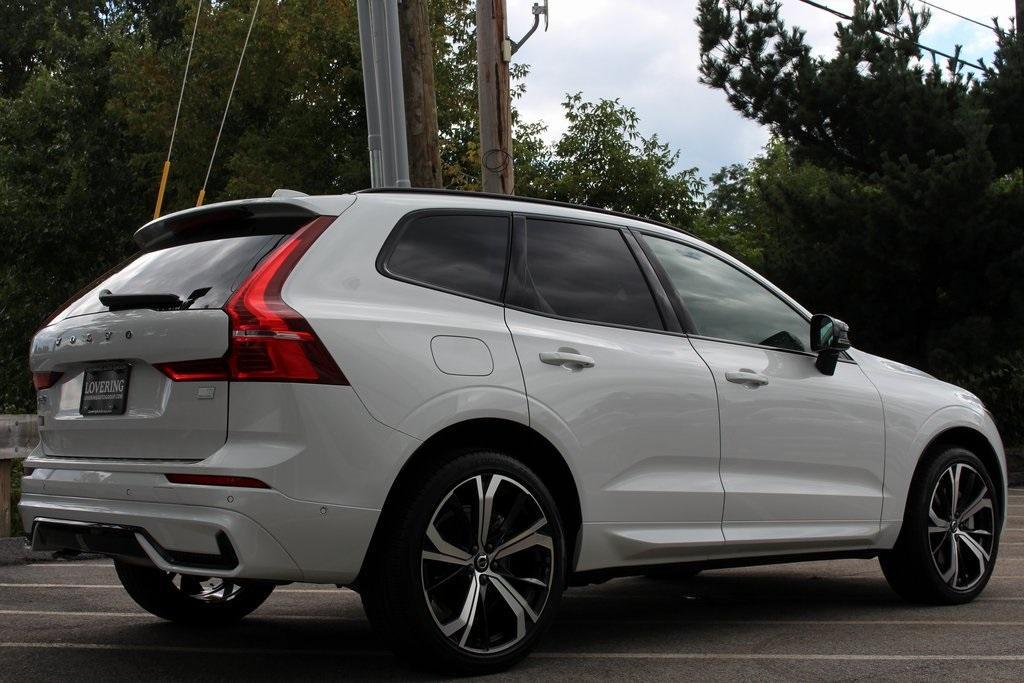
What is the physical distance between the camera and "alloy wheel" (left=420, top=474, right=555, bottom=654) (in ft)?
15.4

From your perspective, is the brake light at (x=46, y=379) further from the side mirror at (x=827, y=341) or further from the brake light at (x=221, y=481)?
the side mirror at (x=827, y=341)

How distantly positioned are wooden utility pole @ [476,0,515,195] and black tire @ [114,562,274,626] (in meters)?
6.95

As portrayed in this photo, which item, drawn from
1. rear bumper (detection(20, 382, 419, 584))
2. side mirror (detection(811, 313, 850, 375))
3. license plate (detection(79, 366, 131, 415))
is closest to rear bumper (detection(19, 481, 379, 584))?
rear bumper (detection(20, 382, 419, 584))

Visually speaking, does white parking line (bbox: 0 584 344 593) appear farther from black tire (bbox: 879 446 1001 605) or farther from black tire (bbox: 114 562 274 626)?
black tire (bbox: 879 446 1001 605)

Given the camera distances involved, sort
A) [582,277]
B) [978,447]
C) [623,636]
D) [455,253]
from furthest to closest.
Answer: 1. [978,447]
2. [623,636]
3. [582,277]
4. [455,253]

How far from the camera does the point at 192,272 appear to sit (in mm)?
4875

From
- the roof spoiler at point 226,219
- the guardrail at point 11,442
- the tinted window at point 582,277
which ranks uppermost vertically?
the roof spoiler at point 226,219

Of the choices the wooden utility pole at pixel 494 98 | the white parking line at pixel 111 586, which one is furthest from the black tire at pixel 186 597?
the wooden utility pole at pixel 494 98

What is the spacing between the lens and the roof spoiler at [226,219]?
4.89m

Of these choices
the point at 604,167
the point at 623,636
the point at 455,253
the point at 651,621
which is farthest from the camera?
the point at 604,167

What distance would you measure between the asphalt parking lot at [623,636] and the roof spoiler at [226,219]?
65.0 inches

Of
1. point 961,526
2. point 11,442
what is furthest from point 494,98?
point 961,526

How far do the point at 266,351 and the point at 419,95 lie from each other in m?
6.70

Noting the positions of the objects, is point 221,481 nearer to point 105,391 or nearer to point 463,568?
point 105,391
